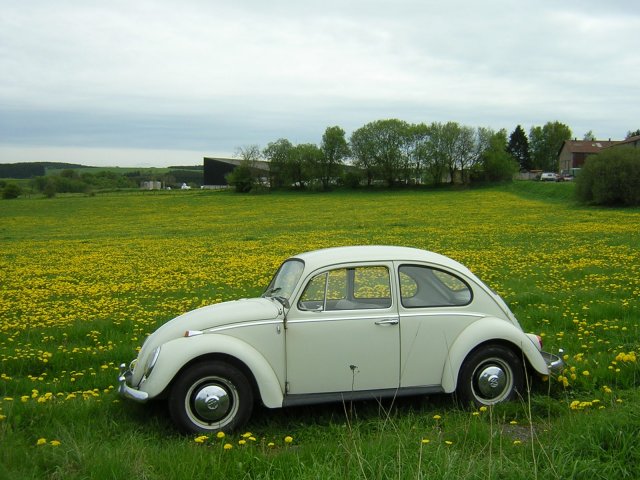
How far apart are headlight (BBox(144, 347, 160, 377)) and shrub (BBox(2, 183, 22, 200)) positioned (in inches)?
3470

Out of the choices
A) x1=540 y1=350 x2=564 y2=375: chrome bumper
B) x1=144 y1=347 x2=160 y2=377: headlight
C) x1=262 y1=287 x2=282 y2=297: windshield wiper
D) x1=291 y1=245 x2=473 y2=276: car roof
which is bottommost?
x1=540 y1=350 x2=564 y2=375: chrome bumper

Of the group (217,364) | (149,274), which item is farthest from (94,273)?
(217,364)

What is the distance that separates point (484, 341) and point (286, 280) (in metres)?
2.01

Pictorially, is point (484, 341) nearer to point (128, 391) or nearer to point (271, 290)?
point (271, 290)

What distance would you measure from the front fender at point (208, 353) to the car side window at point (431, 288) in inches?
59.6

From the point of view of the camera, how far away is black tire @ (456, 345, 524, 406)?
18.6 feet

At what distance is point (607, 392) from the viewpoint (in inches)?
223

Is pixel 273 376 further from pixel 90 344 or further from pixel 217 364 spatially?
pixel 90 344

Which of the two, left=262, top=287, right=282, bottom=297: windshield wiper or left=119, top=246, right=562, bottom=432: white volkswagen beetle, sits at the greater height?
left=262, top=287, right=282, bottom=297: windshield wiper

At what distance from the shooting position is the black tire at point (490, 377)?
5660 mm

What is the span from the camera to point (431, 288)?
5949mm

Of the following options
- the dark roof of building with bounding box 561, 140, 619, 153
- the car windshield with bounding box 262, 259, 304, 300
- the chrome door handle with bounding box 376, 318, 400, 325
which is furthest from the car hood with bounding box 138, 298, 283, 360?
the dark roof of building with bounding box 561, 140, 619, 153

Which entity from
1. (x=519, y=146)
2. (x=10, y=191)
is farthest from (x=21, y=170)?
(x=519, y=146)

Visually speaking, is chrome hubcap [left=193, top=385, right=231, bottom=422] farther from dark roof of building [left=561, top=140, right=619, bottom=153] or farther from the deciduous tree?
dark roof of building [left=561, top=140, right=619, bottom=153]
